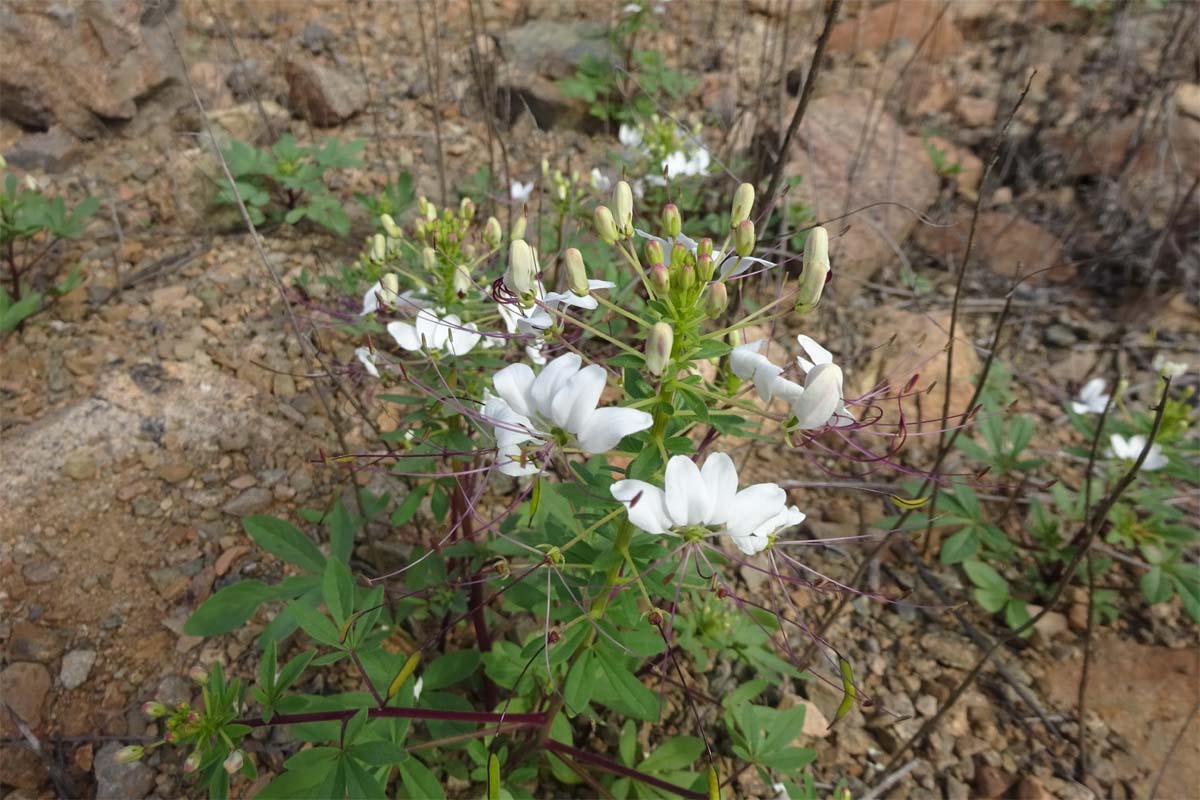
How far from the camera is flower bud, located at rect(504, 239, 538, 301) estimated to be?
55.3 inches

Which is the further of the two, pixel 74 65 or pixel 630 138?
pixel 74 65

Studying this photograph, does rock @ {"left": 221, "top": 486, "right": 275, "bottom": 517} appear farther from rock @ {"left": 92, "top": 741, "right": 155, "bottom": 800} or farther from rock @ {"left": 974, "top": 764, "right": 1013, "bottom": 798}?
rock @ {"left": 974, "top": 764, "right": 1013, "bottom": 798}

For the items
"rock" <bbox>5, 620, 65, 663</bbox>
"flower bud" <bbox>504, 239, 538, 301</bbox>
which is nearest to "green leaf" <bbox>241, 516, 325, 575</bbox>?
"rock" <bbox>5, 620, 65, 663</bbox>

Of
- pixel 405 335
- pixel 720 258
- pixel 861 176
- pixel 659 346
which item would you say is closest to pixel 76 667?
pixel 405 335

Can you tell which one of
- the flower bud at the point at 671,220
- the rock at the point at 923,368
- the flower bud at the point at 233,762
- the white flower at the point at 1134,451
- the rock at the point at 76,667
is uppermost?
the flower bud at the point at 671,220

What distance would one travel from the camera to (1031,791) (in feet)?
7.36

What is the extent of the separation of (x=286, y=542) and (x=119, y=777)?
2.38ft

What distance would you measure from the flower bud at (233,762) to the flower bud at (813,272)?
4.76 feet

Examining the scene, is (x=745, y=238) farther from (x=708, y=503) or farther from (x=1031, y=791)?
(x=1031, y=791)

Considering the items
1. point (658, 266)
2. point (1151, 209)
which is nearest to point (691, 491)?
point (658, 266)

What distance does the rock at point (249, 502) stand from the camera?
8.50ft

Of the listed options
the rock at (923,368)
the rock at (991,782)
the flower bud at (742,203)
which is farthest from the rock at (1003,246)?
the flower bud at (742,203)

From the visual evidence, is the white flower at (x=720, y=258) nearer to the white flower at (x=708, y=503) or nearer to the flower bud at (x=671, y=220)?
the flower bud at (x=671, y=220)

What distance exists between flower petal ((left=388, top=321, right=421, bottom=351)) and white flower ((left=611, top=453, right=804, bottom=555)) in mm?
828
